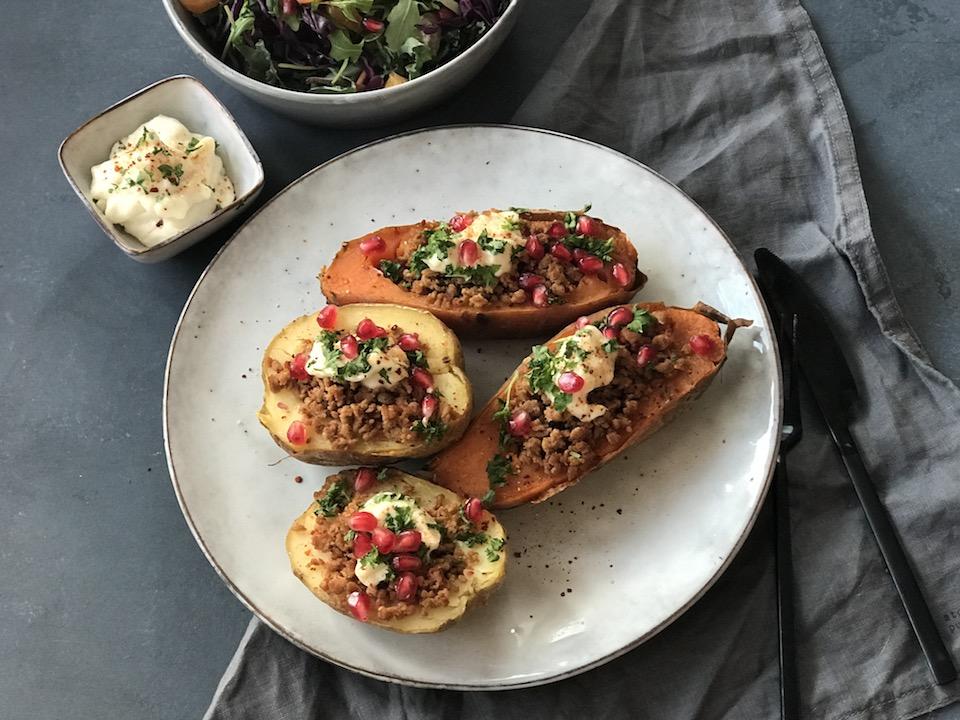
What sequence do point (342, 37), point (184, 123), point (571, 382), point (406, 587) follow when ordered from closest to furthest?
point (406, 587), point (571, 382), point (342, 37), point (184, 123)

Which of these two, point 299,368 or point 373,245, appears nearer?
point 299,368

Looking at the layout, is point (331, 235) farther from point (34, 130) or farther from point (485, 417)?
point (34, 130)

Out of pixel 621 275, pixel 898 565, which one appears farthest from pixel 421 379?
pixel 898 565

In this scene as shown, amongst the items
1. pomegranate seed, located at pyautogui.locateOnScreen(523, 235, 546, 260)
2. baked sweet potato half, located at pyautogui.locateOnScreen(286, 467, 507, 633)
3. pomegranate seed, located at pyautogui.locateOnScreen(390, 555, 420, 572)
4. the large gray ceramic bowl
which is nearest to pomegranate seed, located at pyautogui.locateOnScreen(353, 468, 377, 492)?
baked sweet potato half, located at pyautogui.locateOnScreen(286, 467, 507, 633)

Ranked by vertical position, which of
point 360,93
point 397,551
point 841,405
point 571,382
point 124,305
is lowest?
point 124,305

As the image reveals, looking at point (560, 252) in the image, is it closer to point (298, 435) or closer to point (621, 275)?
point (621, 275)

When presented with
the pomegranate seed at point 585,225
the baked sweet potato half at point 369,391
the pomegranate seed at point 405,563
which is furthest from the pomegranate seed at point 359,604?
the pomegranate seed at point 585,225
